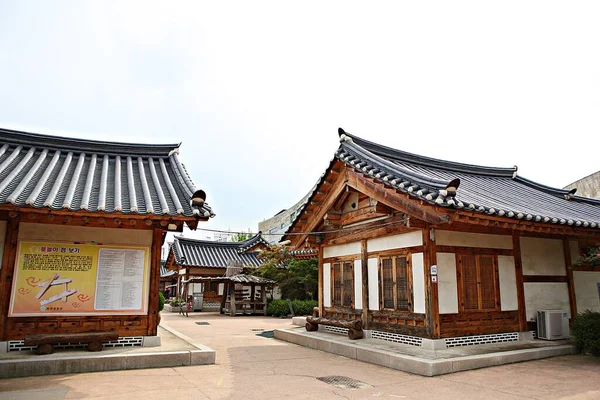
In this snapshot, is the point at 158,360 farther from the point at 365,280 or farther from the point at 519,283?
the point at 519,283

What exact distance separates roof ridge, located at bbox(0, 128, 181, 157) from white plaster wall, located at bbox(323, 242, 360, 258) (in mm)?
5983

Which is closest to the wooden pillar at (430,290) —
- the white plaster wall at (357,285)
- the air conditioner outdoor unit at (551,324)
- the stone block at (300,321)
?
the white plaster wall at (357,285)

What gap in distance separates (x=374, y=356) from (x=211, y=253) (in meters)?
26.4

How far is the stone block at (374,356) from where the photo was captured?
898 centimetres

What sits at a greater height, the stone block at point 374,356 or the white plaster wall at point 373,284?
the white plaster wall at point 373,284

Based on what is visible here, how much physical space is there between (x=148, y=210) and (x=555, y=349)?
32.4 feet

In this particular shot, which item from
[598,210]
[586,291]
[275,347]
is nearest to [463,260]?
[586,291]

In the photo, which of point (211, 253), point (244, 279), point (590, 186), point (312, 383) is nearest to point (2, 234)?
point (312, 383)

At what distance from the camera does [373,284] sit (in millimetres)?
11555

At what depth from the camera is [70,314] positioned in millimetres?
9109

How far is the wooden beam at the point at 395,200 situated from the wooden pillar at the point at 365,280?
171 centimetres

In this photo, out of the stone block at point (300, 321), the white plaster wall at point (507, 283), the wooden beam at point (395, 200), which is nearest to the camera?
the wooden beam at point (395, 200)

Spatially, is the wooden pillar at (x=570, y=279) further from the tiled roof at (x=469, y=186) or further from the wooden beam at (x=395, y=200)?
the wooden beam at (x=395, y=200)

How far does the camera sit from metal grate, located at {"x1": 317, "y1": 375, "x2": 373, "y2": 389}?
7.40 m
